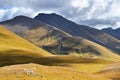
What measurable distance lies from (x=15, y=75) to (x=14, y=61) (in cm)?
11161

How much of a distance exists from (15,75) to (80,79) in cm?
1127

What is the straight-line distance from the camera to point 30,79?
47875 mm

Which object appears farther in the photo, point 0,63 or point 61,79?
point 0,63

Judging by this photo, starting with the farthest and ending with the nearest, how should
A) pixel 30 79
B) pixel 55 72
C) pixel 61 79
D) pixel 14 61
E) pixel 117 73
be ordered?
1. pixel 14 61
2. pixel 117 73
3. pixel 55 72
4. pixel 61 79
5. pixel 30 79

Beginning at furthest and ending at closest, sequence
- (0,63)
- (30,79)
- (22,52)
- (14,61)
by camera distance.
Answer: (22,52) < (14,61) < (0,63) < (30,79)

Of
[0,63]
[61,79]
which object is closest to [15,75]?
[61,79]

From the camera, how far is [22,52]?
19162 centimetres

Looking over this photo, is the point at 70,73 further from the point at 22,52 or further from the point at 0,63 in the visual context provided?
the point at 22,52

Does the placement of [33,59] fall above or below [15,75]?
above

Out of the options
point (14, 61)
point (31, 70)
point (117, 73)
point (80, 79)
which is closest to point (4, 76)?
point (31, 70)

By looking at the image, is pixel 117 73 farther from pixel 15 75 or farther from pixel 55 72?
pixel 15 75

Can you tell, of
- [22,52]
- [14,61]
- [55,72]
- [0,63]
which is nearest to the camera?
[55,72]

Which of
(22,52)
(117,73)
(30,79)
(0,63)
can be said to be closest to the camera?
(30,79)

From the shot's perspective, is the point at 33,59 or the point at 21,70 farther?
the point at 33,59
